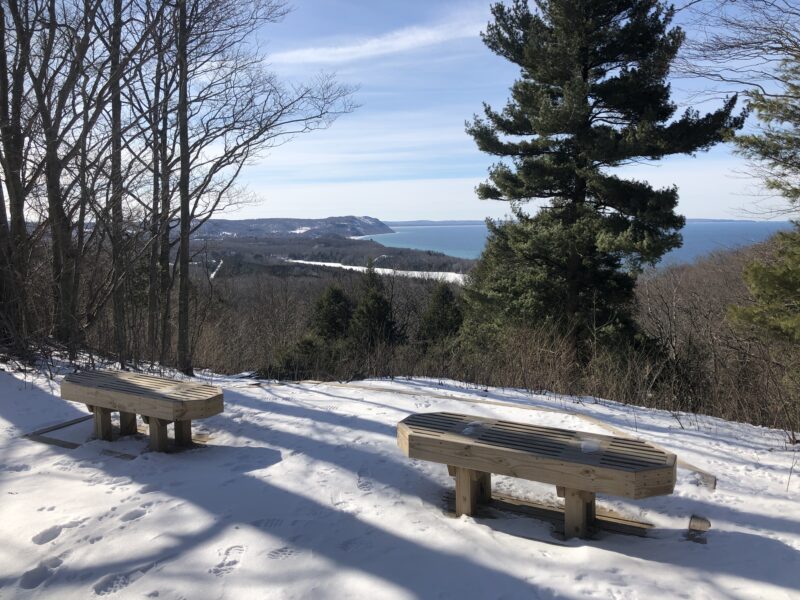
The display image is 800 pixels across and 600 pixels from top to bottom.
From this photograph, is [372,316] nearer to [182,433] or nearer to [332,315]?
[332,315]

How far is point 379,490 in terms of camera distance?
355cm

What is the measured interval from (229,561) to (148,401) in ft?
5.81

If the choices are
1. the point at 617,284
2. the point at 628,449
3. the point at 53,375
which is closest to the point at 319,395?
the point at 53,375

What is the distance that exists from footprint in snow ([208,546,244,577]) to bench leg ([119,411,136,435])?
7.28 ft

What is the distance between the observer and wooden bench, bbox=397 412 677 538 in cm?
274

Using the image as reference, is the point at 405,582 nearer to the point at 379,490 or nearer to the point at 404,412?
the point at 379,490

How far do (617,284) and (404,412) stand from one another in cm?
1174

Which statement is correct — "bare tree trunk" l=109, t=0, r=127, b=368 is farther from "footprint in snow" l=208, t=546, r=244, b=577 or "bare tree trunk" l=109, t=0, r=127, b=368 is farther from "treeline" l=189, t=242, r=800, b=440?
→ "footprint in snow" l=208, t=546, r=244, b=577

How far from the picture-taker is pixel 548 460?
9.41 feet

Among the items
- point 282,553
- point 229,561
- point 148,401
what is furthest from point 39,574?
point 148,401

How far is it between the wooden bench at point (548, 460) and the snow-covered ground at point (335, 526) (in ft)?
0.63

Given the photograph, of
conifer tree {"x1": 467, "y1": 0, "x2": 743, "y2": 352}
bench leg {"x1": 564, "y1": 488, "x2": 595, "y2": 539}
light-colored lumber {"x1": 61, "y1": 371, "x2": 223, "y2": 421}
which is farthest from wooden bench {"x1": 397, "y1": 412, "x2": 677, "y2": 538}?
conifer tree {"x1": 467, "y1": 0, "x2": 743, "y2": 352}

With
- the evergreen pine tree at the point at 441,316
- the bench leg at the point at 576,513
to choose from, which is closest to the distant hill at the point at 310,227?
the evergreen pine tree at the point at 441,316

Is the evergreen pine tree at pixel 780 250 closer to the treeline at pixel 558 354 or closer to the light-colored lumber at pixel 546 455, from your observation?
the treeline at pixel 558 354
